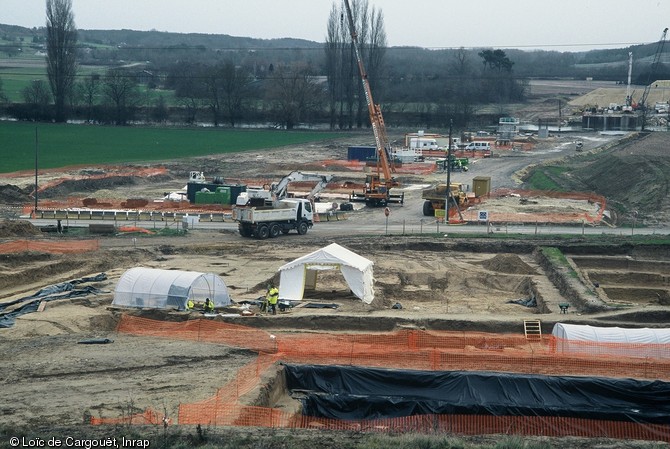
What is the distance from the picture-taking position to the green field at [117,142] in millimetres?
80938

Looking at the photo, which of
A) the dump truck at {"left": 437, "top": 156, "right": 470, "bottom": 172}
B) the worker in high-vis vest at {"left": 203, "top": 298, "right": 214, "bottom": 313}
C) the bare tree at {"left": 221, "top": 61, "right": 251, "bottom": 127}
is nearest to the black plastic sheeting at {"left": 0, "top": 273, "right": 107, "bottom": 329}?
the worker in high-vis vest at {"left": 203, "top": 298, "right": 214, "bottom": 313}

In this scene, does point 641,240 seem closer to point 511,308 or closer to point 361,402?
point 511,308

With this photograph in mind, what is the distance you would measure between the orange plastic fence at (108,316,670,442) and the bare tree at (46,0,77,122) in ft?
301

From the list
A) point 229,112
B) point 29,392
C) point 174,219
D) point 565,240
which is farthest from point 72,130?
point 29,392

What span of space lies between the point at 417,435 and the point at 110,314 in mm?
14659

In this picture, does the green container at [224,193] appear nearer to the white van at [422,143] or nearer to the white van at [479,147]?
the white van at [422,143]

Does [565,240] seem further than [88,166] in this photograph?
No

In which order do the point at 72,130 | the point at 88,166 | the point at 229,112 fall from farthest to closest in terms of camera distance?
the point at 229,112, the point at 72,130, the point at 88,166

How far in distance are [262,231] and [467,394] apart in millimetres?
23165

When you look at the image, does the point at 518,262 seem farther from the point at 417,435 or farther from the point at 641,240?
the point at 417,435

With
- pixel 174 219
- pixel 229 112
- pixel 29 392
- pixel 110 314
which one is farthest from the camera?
pixel 229 112

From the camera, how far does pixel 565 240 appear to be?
1690 inches

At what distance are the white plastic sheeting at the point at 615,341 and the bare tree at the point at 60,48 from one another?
98535 millimetres

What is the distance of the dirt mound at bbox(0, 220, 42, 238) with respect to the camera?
141 ft
